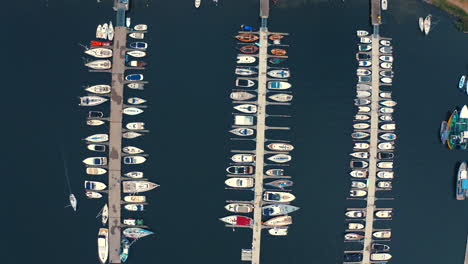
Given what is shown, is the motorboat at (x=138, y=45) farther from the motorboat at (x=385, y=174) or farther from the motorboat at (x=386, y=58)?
the motorboat at (x=385, y=174)

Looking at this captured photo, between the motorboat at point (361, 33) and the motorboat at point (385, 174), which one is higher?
the motorboat at point (361, 33)

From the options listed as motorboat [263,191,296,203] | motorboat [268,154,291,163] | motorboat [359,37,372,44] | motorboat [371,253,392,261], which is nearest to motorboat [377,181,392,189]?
motorboat [371,253,392,261]

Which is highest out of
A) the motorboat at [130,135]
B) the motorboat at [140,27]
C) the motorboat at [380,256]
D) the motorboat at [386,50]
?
the motorboat at [140,27]

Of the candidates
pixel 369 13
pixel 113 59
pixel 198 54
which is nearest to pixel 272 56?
pixel 198 54

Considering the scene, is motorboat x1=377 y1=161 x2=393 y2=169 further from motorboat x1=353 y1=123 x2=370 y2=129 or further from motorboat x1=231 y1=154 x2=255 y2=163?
motorboat x1=231 y1=154 x2=255 y2=163

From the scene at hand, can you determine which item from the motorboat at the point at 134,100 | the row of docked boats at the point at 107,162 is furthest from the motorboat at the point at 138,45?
the motorboat at the point at 134,100

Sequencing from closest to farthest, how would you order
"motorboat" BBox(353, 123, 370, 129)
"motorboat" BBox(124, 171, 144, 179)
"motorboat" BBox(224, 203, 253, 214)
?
"motorboat" BBox(124, 171, 144, 179)
"motorboat" BBox(224, 203, 253, 214)
"motorboat" BBox(353, 123, 370, 129)

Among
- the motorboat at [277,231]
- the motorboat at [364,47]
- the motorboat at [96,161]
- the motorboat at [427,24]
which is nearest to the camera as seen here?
the motorboat at [96,161]

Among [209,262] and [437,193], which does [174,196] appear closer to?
[209,262]
